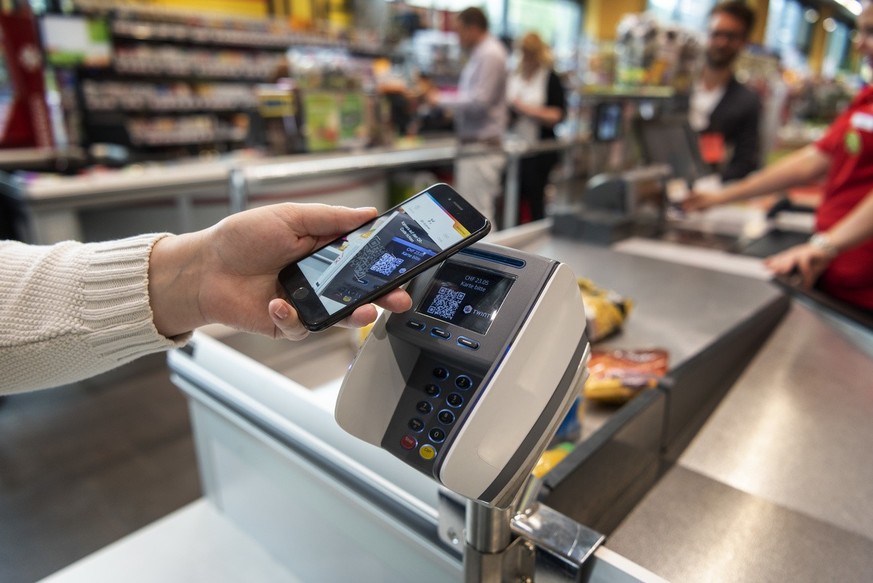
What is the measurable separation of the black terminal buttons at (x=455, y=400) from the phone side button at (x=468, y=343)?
5 cm

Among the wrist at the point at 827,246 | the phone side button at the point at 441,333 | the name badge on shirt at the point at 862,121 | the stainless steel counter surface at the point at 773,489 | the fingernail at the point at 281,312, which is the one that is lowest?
the stainless steel counter surface at the point at 773,489

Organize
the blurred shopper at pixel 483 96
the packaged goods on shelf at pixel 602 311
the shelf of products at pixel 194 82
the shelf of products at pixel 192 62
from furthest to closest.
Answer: the shelf of products at pixel 192 62 → the blurred shopper at pixel 483 96 → the shelf of products at pixel 194 82 → the packaged goods on shelf at pixel 602 311

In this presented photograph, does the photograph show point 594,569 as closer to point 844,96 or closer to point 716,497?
point 716,497

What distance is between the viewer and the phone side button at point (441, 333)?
566mm

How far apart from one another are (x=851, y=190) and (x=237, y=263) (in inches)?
69.2

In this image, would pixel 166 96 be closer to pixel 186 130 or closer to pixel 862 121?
pixel 186 130

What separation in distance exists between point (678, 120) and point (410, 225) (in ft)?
6.26

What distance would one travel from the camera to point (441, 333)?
1.88 feet

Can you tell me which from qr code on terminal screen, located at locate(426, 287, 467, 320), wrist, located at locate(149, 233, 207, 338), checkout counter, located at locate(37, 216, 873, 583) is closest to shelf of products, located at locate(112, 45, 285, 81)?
checkout counter, located at locate(37, 216, 873, 583)

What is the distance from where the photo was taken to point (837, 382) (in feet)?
4.33

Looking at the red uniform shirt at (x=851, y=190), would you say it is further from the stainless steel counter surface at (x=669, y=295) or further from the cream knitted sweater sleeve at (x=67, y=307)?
the cream knitted sweater sleeve at (x=67, y=307)

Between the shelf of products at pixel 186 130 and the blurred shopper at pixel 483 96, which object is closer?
the blurred shopper at pixel 483 96

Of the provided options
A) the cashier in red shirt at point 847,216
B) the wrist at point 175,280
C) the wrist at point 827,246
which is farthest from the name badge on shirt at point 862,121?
the wrist at point 175,280

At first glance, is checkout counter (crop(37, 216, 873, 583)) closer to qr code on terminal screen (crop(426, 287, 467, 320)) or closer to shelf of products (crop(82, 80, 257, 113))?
qr code on terminal screen (crop(426, 287, 467, 320))
